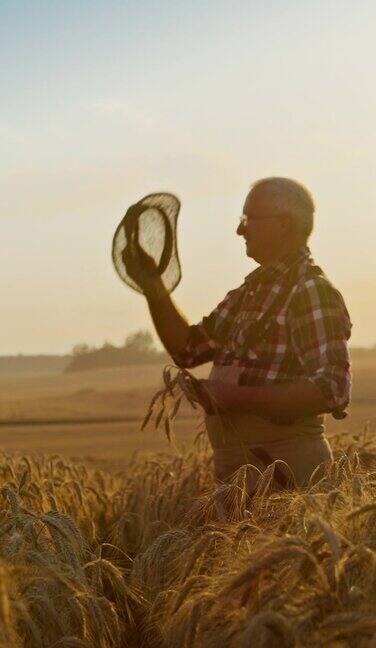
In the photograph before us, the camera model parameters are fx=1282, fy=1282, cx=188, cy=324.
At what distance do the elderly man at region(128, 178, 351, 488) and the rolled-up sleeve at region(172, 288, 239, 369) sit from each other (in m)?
0.01

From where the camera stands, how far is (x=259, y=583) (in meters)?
3.39

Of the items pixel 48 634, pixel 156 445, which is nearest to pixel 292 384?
pixel 48 634

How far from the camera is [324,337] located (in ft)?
17.6

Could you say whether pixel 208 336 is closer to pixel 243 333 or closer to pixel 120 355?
pixel 243 333

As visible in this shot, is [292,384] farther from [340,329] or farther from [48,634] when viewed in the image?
[48,634]

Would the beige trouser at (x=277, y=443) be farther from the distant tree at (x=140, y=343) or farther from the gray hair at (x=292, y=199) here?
the distant tree at (x=140, y=343)

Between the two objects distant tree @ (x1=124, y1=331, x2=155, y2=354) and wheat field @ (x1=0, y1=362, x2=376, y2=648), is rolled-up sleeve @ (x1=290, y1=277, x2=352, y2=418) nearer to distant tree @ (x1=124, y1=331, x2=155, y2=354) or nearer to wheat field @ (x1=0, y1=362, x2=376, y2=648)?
wheat field @ (x1=0, y1=362, x2=376, y2=648)

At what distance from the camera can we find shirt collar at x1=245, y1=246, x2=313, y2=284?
5699 mm

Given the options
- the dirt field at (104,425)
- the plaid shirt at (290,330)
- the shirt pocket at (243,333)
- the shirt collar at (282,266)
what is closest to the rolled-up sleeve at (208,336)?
the plaid shirt at (290,330)

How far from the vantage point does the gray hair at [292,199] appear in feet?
18.9

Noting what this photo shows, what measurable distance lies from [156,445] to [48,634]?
15.3 metres

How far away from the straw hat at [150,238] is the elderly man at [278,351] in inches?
14.6

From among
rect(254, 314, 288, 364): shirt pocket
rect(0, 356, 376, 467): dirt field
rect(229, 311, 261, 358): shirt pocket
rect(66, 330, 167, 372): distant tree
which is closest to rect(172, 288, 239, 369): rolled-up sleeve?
rect(229, 311, 261, 358): shirt pocket

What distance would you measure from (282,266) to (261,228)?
0.20m
